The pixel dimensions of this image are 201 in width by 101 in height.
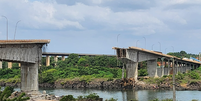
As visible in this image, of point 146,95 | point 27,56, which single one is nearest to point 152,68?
point 146,95

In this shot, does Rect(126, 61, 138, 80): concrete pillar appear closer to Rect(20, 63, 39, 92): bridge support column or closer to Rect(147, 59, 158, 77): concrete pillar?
Rect(147, 59, 158, 77): concrete pillar

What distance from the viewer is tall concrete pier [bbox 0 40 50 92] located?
36281 millimetres

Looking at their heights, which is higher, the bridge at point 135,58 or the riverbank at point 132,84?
the bridge at point 135,58

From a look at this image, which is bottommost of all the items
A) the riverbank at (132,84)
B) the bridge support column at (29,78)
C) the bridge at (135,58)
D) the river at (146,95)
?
the river at (146,95)

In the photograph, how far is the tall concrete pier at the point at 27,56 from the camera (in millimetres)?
36281

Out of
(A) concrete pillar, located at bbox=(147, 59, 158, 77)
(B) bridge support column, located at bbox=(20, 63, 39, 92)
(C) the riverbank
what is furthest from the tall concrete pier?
(A) concrete pillar, located at bbox=(147, 59, 158, 77)

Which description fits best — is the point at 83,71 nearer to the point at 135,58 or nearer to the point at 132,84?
the point at 132,84

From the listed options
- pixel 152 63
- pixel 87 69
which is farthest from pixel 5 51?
pixel 87 69

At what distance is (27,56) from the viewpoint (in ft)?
126

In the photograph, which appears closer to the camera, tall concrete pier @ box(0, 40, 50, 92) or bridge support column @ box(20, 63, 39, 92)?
tall concrete pier @ box(0, 40, 50, 92)

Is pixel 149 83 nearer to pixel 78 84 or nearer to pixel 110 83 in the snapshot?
pixel 110 83

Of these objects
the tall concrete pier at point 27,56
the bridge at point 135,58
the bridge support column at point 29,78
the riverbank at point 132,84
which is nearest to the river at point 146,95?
the riverbank at point 132,84

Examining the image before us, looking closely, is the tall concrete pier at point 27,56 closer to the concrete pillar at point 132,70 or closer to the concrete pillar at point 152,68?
the concrete pillar at point 132,70

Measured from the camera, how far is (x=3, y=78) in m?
84.7
